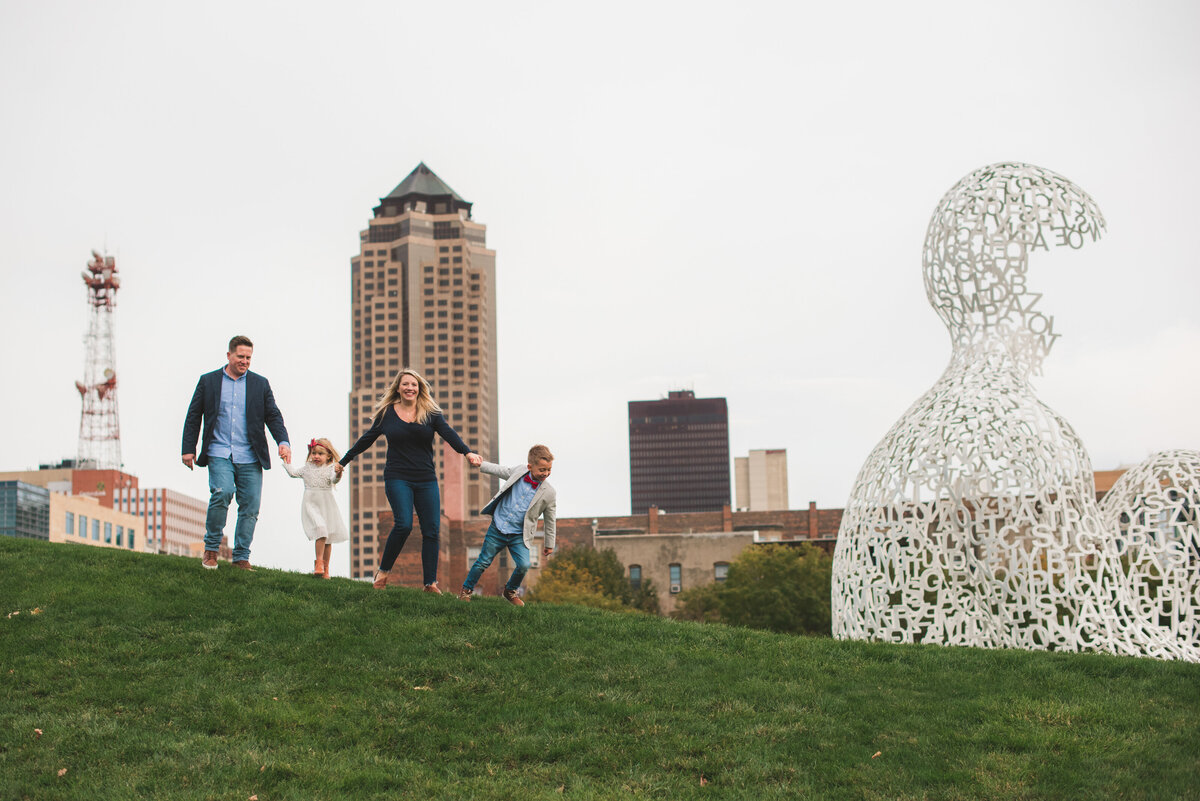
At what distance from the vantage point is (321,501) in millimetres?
13133

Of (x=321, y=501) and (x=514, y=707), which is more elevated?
(x=321, y=501)

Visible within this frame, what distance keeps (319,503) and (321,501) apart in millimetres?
29

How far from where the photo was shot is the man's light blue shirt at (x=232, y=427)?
1195 cm

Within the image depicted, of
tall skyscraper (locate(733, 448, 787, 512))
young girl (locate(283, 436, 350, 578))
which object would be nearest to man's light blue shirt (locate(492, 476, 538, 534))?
young girl (locate(283, 436, 350, 578))

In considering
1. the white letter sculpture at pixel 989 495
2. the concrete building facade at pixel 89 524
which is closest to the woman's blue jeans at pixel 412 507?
the white letter sculpture at pixel 989 495

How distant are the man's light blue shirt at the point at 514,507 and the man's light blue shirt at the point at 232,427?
2392mm

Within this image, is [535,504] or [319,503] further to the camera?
[319,503]

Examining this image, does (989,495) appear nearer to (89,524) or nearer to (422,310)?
(89,524)

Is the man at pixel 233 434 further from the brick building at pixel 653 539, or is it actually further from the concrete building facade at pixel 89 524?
the concrete building facade at pixel 89 524

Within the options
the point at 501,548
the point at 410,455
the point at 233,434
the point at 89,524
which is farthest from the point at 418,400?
the point at 89,524

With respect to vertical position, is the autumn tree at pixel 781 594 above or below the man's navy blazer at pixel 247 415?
below

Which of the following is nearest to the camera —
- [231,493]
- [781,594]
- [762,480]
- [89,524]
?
[231,493]

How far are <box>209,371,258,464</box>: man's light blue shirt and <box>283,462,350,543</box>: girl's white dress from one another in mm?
986

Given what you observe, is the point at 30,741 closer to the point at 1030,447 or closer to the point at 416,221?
the point at 1030,447
